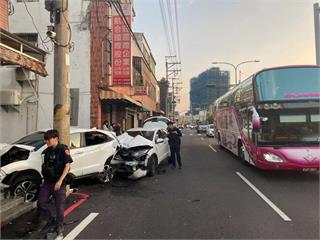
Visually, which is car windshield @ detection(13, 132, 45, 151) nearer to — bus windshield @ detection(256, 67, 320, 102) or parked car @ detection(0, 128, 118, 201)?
parked car @ detection(0, 128, 118, 201)

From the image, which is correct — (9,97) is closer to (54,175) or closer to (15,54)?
(15,54)

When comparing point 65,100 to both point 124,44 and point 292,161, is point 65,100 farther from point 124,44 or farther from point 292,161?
point 124,44

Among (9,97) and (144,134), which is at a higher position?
(9,97)

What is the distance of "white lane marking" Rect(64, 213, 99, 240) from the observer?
18.7 feet

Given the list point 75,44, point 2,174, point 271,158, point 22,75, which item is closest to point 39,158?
point 2,174

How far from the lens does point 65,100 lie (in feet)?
28.9

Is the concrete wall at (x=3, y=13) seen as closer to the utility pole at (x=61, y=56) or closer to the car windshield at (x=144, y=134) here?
the utility pole at (x=61, y=56)

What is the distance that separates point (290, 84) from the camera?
10.8 metres

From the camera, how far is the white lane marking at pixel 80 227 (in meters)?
5.70

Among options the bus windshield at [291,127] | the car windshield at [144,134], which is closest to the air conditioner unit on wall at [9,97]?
the car windshield at [144,134]

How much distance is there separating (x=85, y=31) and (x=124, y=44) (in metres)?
2.54

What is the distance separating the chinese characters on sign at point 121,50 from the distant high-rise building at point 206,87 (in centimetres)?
3936

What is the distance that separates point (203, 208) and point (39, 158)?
3.86 meters

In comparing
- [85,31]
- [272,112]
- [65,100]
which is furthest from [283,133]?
[85,31]
